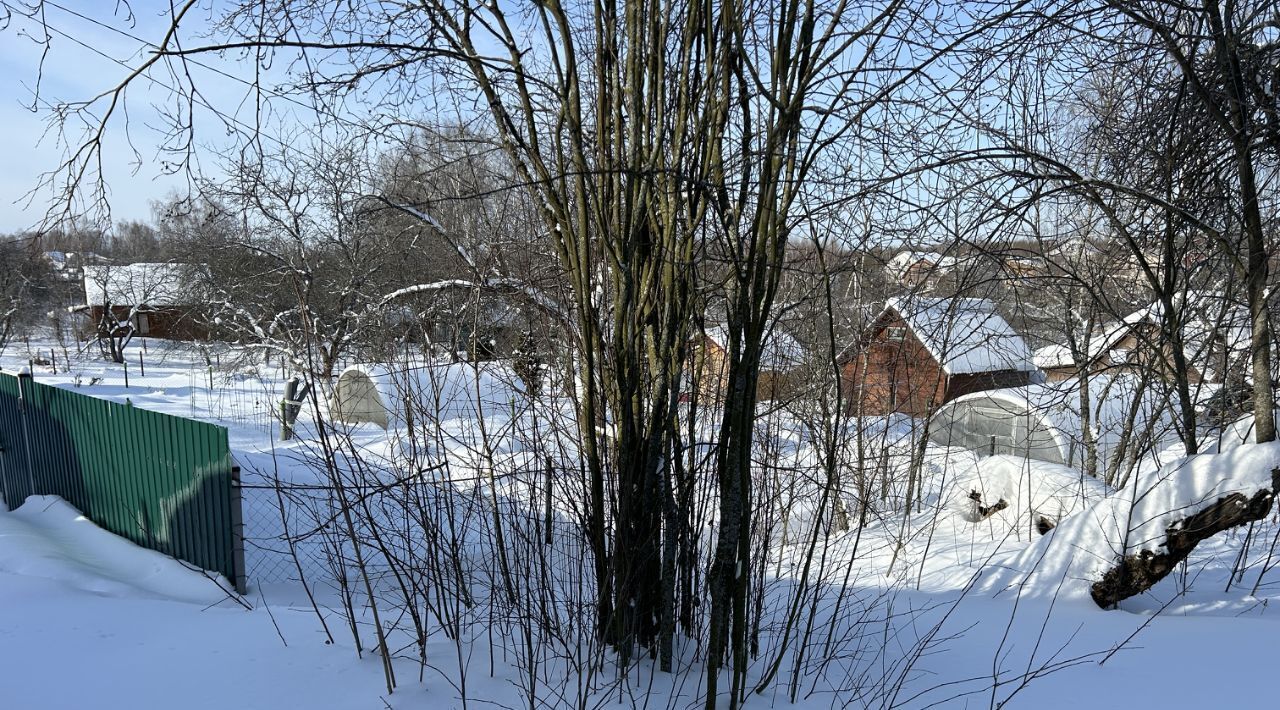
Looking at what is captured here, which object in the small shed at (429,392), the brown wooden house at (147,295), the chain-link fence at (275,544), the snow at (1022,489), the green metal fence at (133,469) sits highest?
the brown wooden house at (147,295)

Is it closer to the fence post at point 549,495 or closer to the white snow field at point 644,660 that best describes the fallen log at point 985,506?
the white snow field at point 644,660

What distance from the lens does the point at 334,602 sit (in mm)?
5785

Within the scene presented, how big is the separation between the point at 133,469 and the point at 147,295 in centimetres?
2529

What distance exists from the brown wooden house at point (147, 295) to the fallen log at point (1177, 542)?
21603 millimetres

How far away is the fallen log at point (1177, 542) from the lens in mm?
4457

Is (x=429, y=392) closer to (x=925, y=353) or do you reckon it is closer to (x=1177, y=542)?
(x=1177, y=542)

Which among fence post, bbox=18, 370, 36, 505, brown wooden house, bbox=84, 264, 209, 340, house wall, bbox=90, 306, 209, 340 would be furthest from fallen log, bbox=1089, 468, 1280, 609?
house wall, bbox=90, 306, 209, 340

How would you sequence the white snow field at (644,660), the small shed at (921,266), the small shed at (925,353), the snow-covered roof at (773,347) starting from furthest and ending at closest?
the small shed at (925,353)
the small shed at (921,266)
the snow-covered roof at (773,347)
the white snow field at (644,660)

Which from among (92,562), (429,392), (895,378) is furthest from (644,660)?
(895,378)

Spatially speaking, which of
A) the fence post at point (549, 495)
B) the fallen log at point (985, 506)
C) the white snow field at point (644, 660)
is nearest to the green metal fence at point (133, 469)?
the white snow field at point (644, 660)

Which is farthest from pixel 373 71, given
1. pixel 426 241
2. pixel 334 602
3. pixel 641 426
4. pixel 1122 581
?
pixel 426 241

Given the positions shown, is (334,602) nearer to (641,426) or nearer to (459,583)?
(459,583)

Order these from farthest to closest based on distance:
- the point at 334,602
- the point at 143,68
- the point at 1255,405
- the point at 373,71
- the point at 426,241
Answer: the point at 426,241 → the point at 334,602 → the point at 1255,405 → the point at 373,71 → the point at 143,68

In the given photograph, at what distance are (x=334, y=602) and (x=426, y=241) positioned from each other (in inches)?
490
